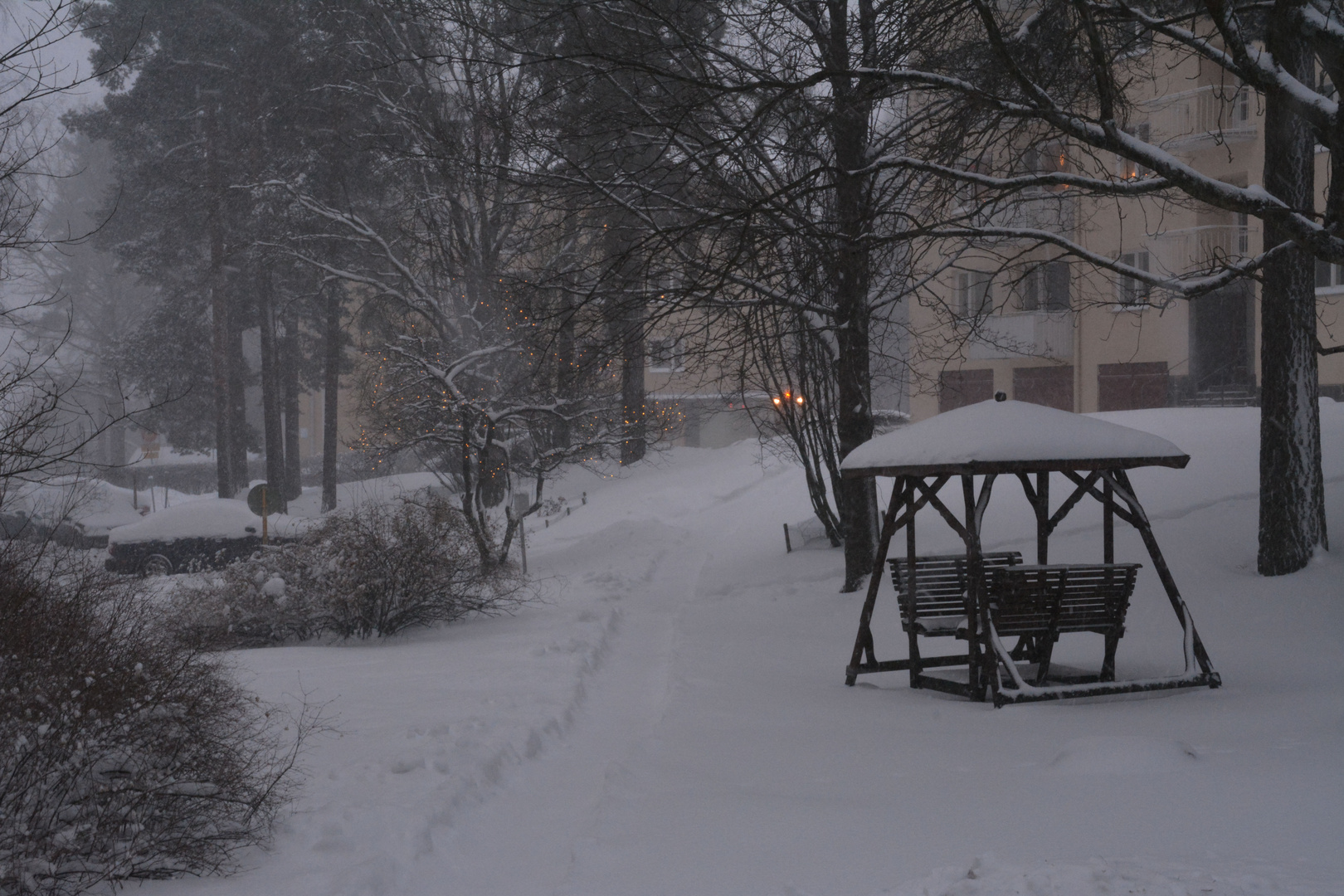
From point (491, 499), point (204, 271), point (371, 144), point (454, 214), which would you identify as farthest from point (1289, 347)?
point (204, 271)

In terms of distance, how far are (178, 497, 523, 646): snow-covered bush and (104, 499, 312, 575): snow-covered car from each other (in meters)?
8.68

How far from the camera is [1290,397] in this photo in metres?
11.6

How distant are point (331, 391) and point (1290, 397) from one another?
32293 mm

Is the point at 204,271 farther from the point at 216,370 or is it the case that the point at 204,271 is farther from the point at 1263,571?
the point at 1263,571

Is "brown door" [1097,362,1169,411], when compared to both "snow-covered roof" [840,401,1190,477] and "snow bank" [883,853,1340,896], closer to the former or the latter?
"snow-covered roof" [840,401,1190,477]

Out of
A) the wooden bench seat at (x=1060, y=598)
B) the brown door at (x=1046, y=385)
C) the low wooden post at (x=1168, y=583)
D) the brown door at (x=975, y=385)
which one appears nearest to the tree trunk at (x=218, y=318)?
the brown door at (x=975, y=385)

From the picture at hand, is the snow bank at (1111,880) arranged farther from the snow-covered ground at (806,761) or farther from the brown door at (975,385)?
the brown door at (975,385)

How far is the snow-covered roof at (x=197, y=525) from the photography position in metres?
22.5

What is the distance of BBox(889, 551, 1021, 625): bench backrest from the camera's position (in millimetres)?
9516

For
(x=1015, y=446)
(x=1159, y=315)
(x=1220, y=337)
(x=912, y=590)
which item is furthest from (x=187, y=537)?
(x=1220, y=337)

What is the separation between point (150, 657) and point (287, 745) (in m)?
1.19

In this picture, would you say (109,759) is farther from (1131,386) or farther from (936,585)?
(1131,386)

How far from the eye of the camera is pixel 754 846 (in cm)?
520

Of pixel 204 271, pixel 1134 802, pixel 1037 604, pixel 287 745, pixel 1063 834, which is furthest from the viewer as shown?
pixel 204 271
